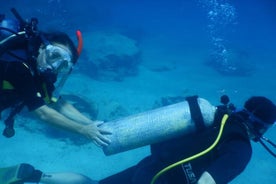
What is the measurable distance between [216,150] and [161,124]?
766 millimetres

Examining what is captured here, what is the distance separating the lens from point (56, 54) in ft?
11.1

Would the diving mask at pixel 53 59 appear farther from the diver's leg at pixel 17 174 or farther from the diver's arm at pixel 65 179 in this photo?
the diver's arm at pixel 65 179

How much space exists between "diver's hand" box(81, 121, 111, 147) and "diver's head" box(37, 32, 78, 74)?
856 millimetres

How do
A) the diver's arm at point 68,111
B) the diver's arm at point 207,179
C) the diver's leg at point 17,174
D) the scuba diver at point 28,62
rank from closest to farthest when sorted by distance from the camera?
the diver's arm at point 207,179
the scuba diver at point 28,62
the diver's arm at point 68,111
the diver's leg at point 17,174

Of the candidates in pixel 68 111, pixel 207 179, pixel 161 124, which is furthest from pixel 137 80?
pixel 207 179

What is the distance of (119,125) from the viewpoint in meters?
3.93

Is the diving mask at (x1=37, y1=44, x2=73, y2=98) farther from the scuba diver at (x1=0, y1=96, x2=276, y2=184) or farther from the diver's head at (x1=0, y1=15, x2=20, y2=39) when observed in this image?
the scuba diver at (x1=0, y1=96, x2=276, y2=184)

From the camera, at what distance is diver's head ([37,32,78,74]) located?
3301 millimetres

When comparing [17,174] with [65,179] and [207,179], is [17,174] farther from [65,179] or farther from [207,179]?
[207,179]

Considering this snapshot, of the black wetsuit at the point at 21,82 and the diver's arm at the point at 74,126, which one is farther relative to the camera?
the diver's arm at the point at 74,126

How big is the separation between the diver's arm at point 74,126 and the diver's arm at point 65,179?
1554 mm

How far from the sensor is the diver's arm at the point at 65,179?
5242 mm

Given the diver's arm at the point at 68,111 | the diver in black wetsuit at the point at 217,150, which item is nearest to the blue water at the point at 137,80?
the diver's arm at the point at 68,111

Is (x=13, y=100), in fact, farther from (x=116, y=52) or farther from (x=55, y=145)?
(x=116, y=52)
